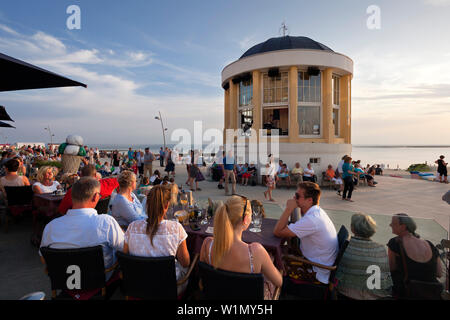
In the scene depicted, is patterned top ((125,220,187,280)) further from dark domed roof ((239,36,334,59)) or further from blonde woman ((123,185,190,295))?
dark domed roof ((239,36,334,59))

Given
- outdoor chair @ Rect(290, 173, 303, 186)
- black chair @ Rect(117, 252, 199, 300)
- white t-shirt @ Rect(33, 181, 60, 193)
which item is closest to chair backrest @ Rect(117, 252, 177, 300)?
black chair @ Rect(117, 252, 199, 300)

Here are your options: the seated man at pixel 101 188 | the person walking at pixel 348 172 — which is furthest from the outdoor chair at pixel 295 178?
the seated man at pixel 101 188

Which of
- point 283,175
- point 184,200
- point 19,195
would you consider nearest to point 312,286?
point 184,200

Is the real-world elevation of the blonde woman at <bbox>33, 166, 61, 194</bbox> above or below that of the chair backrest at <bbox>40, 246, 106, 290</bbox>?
above

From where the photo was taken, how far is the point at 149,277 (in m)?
1.82

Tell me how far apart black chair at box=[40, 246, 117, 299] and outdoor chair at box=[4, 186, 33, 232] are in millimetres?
3612

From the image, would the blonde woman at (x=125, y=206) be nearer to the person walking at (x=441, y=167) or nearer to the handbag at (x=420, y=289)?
the handbag at (x=420, y=289)

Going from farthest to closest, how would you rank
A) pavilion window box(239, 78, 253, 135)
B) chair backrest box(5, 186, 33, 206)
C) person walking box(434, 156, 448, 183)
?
1. pavilion window box(239, 78, 253, 135)
2. person walking box(434, 156, 448, 183)
3. chair backrest box(5, 186, 33, 206)

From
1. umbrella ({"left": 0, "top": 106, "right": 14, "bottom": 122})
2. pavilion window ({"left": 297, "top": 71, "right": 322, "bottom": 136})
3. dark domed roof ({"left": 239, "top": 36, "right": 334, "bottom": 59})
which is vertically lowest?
umbrella ({"left": 0, "top": 106, "right": 14, "bottom": 122})

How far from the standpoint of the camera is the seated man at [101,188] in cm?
323

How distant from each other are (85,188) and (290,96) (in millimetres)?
11121

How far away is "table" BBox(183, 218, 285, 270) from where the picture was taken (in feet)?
7.62
